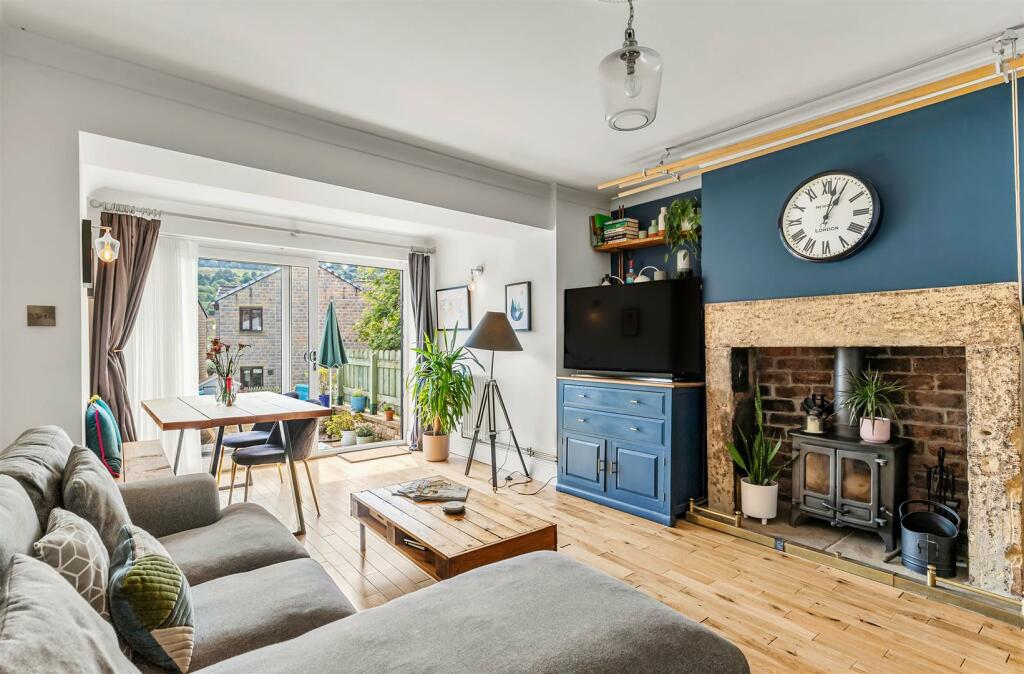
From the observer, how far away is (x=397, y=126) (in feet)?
10.5

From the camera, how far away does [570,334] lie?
439 centimetres

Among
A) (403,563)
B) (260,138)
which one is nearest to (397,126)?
(260,138)

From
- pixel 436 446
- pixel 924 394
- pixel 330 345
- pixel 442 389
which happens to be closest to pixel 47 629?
pixel 924 394

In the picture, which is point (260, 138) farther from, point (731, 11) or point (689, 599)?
point (689, 599)

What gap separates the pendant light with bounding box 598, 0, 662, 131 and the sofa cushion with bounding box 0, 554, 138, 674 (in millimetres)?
1762

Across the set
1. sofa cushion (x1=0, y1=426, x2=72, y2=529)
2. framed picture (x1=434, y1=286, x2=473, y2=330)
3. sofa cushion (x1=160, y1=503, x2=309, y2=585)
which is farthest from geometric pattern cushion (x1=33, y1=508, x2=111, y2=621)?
framed picture (x1=434, y1=286, x2=473, y2=330)

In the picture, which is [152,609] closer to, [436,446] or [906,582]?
[906,582]

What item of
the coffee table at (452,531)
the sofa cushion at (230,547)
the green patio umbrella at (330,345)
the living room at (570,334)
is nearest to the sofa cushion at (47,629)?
the living room at (570,334)

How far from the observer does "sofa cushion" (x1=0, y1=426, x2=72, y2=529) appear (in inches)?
54.4

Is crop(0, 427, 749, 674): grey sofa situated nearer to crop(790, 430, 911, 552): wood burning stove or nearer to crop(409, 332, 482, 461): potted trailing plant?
crop(790, 430, 911, 552): wood burning stove

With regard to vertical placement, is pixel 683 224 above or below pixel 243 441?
above

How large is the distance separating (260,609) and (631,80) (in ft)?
6.24

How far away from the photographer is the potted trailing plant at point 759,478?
3289 millimetres

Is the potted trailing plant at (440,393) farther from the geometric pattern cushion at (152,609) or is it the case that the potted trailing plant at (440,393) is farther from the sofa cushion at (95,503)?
the geometric pattern cushion at (152,609)
